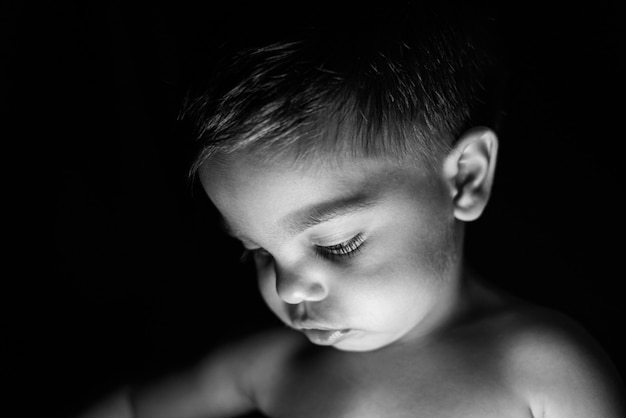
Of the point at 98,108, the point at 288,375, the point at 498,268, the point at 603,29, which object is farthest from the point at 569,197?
the point at 98,108

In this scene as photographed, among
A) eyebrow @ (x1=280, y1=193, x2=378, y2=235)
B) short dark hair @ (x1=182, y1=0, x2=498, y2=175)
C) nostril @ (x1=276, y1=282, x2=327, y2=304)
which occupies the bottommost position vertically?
nostril @ (x1=276, y1=282, x2=327, y2=304)

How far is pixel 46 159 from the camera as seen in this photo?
122 cm

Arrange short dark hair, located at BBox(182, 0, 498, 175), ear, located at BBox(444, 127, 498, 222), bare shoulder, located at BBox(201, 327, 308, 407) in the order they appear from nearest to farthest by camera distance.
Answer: short dark hair, located at BBox(182, 0, 498, 175)
ear, located at BBox(444, 127, 498, 222)
bare shoulder, located at BBox(201, 327, 308, 407)

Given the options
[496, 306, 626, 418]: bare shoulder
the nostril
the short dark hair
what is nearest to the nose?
the nostril

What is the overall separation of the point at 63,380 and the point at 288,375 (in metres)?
0.47

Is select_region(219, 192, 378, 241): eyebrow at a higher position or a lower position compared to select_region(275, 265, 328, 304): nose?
higher

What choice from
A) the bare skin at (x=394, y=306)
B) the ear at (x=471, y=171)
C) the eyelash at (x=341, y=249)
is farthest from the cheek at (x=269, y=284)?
the ear at (x=471, y=171)

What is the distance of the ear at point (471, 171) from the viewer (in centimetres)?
93

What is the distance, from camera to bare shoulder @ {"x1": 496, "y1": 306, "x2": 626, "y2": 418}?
94 cm

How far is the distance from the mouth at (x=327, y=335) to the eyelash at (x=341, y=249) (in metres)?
0.13

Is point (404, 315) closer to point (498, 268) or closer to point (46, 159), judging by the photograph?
point (498, 268)

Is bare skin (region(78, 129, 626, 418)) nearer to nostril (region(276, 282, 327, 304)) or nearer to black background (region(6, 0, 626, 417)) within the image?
nostril (region(276, 282, 327, 304))

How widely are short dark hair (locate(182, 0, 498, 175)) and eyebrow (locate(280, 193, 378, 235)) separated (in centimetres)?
6

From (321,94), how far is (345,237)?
0.19 metres
